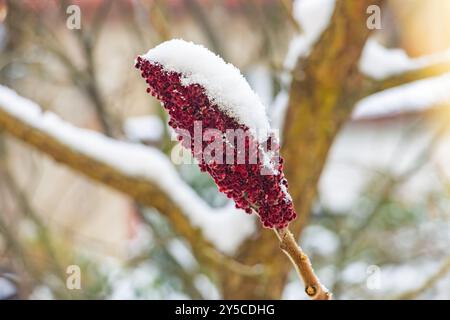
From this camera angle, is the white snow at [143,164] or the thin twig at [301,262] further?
the white snow at [143,164]

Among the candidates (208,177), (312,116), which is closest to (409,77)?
(312,116)

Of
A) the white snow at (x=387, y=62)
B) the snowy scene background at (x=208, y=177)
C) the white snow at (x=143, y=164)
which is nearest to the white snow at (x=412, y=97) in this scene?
the snowy scene background at (x=208, y=177)

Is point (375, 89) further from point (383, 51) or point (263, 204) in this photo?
point (263, 204)

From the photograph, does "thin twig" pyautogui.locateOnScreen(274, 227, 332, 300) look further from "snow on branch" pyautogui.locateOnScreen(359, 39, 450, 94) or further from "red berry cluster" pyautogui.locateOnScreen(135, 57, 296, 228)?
"snow on branch" pyautogui.locateOnScreen(359, 39, 450, 94)

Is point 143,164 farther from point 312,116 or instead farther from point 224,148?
point 224,148

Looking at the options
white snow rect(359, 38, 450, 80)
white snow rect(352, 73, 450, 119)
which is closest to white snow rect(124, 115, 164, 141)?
white snow rect(352, 73, 450, 119)

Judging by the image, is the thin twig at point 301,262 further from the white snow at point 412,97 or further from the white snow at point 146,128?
the white snow at point 146,128

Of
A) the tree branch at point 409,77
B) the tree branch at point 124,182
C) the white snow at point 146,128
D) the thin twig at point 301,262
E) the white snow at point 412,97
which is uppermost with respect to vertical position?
the white snow at point 146,128
